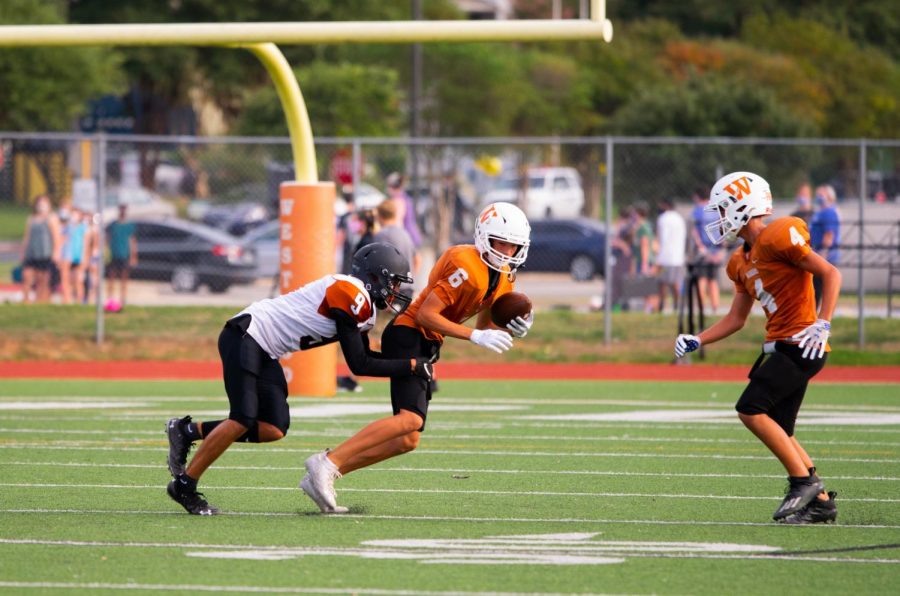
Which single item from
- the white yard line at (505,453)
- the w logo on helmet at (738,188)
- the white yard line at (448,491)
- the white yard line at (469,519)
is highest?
the w logo on helmet at (738,188)

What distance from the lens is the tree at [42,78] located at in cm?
3909

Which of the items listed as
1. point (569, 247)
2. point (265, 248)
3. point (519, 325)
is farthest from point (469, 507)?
point (569, 247)

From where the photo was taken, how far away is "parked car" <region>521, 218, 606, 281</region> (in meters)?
23.2

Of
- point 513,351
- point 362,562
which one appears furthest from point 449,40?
point 513,351

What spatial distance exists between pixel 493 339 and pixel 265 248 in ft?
49.7

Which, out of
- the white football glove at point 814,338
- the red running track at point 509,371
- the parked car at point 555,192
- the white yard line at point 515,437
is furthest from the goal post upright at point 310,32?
the parked car at point 555,192

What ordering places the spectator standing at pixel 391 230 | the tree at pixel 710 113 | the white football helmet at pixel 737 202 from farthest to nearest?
the tree at pixel 710 113 → the spectator standing at pixel 391 230 → the white football helmet at pixel 737 202

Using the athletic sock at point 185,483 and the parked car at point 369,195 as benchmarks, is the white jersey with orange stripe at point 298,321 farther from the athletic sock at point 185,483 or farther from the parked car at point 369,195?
the parked car at point 369,195

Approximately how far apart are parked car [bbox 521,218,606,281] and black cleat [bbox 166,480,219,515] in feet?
50.3

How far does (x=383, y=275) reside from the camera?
A: 7.59m

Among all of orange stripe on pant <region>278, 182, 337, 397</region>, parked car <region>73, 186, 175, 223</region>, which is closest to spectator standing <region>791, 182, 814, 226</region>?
orange stripe on pant <region>278, 182, 337, 397</region>

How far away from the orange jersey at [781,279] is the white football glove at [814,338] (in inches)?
4.0

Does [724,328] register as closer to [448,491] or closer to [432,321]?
[432,321]

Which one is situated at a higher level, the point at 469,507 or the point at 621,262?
the point at 621,262
